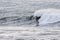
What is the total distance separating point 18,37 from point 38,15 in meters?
4.39

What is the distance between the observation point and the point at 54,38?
147cm

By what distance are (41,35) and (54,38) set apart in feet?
0.48

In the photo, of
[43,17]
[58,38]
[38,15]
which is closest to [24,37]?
[58,38]

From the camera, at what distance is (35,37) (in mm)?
1515

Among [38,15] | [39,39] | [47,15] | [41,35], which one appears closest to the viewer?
[39,39]

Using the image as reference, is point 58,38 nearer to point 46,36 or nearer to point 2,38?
point 46,36

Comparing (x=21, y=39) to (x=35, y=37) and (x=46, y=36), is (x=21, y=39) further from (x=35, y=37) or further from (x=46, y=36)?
(x=46, y=36)

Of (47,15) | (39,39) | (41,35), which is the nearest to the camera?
(39,39)

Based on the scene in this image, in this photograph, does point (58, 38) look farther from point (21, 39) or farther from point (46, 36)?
point (21, 39)

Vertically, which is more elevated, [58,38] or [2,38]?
[2,38]

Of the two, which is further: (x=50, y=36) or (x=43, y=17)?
(x=43, y=17)

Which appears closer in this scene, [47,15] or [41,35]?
[41,35]

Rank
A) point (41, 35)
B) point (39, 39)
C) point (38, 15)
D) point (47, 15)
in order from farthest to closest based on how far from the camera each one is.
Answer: point (38, 15)
point (47, 15)
point (41, 35)
point (39, 39)

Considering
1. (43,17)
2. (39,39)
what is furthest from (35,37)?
(43,17)
